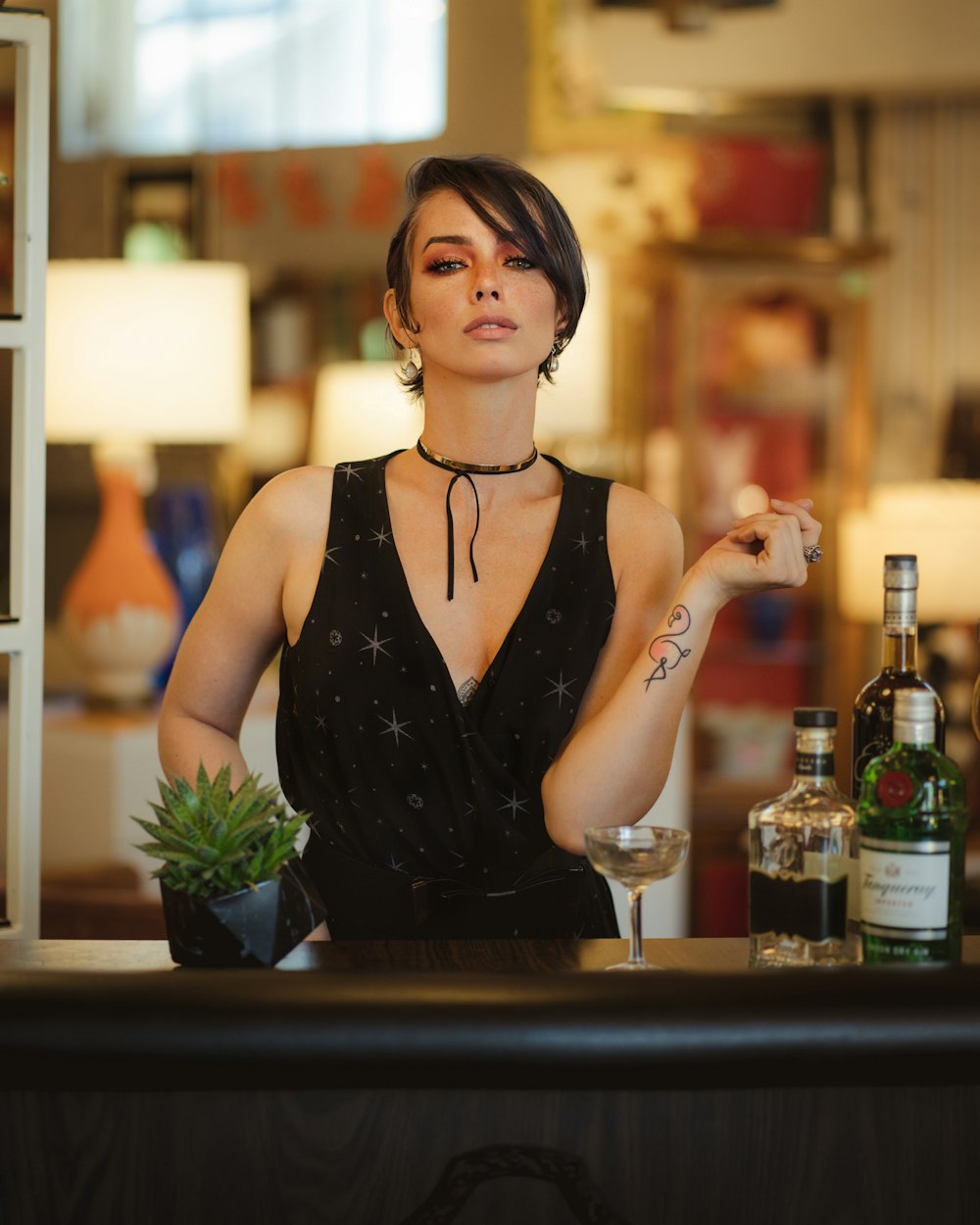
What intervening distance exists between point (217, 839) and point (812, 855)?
1.49 ft

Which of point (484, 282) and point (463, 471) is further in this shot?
point (463, 471)

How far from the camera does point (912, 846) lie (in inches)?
41.8

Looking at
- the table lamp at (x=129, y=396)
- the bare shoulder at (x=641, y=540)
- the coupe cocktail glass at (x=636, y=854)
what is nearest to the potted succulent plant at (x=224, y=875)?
the coupe cocktail glass at (x=636, y=854)

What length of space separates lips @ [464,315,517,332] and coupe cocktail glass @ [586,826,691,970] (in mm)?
530

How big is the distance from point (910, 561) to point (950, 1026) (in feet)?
1.18

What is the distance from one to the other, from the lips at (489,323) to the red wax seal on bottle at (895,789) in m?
0.57

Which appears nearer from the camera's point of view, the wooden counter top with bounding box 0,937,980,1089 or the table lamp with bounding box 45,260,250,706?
the wooden counter top with bounding box 0,937,980,1089

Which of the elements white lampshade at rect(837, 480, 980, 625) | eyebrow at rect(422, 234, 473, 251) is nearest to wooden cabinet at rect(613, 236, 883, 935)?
white lampshade at rect(837, 480, 980, 625)

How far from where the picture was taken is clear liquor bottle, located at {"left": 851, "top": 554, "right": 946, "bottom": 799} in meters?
1.17

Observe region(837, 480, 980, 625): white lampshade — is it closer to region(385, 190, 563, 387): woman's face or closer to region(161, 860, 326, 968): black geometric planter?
region(385, 190, 563, 387): woman's face

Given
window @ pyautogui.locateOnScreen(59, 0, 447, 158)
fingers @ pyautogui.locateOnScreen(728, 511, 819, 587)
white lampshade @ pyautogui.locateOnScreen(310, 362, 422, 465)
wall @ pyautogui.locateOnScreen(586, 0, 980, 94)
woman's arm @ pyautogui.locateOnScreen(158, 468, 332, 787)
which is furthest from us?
window @ pyautogui.locateOnScreen(59, 0, 447, 158)

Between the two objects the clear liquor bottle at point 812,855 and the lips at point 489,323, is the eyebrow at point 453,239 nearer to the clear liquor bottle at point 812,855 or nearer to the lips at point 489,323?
the lips at point 489,323

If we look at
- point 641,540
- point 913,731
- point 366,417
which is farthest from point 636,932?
point 366,417

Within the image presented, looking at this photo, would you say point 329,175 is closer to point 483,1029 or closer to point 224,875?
point 224,875
